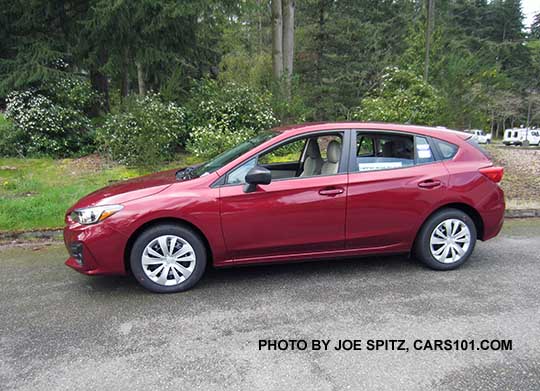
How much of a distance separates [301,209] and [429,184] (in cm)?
137

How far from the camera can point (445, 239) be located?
3.85m

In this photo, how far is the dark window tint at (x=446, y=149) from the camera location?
3904mm

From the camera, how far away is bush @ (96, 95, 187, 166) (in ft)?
27.0

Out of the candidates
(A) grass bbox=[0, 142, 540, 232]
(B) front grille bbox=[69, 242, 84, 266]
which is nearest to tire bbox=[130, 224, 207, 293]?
(B) front grille bbox=[69, 242, 84, 266]

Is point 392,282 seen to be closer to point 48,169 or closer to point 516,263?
point 516,263

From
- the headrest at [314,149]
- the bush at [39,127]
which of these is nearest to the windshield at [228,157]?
the headrest at [314,149]

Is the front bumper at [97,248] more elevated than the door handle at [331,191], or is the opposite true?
the door handle at [331,191]

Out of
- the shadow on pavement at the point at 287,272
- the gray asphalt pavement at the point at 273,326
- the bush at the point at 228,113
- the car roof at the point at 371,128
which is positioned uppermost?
the bush at the point at 228,113

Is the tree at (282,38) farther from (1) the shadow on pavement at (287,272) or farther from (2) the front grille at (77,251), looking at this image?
(2) the front grille at (77,251)

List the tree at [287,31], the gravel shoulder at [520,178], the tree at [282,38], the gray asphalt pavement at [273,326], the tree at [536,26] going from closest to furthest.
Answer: the gray asphalt pavement at [273,326], the gravel shoulder at [520,178], the tree at [282,38], the tree at [287,31], the tree at [536,26]

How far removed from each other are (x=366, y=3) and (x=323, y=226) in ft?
80.2

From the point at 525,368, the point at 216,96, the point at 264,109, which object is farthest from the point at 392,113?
the point at 525,368

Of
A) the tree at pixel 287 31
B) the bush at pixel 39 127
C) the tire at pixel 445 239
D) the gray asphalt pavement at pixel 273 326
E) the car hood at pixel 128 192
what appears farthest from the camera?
the tree at pixel 287 31

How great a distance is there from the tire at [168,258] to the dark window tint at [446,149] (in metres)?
2.69
